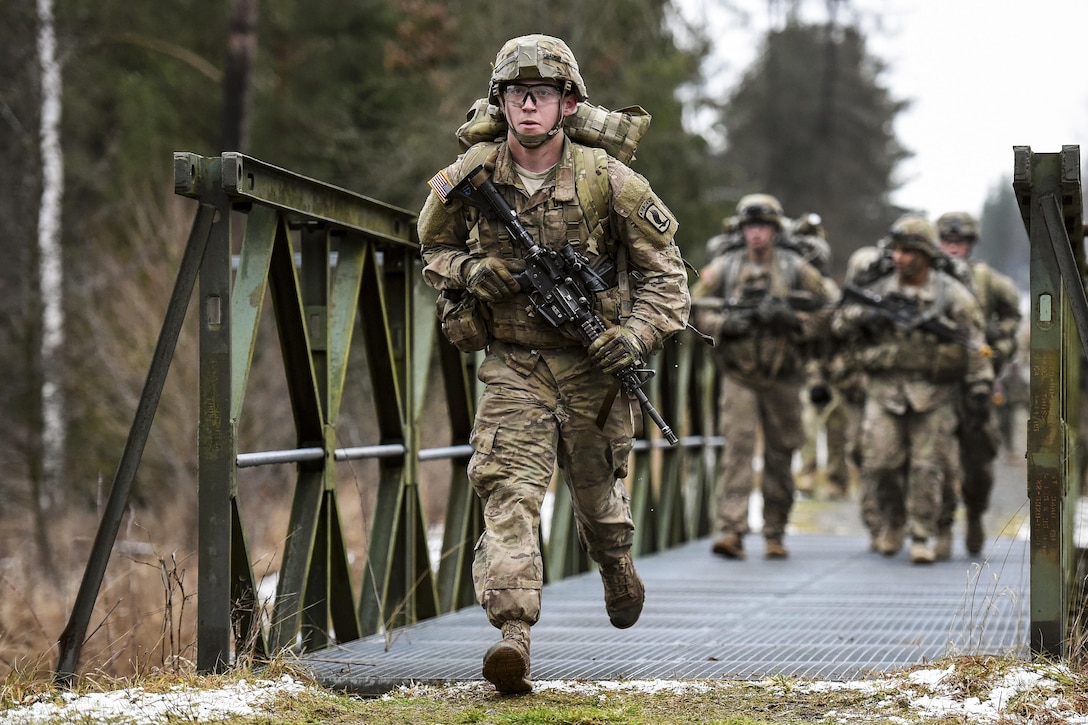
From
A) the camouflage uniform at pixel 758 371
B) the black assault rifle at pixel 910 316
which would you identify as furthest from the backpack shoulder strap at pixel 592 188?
the black assault rifle at pixel 910 316

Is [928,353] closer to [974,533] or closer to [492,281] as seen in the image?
[974,533]

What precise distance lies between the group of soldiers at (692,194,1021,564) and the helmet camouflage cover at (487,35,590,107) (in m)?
5.46

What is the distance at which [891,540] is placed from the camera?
11258 millimetres

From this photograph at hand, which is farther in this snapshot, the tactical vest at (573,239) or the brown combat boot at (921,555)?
the brown combat boot at (921,555)

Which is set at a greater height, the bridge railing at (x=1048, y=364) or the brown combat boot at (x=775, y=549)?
the bridge railing at (x=1048, y=364)

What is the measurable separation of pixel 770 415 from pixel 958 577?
1.92m

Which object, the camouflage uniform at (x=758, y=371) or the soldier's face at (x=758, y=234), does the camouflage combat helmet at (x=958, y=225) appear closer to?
the camouflage uniform at (x=758, y=371)

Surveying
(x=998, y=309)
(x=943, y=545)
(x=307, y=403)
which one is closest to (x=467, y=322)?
(x=307, y=403)

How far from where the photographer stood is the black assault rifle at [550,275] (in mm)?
5348

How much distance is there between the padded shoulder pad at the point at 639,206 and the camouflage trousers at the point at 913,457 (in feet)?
19.1

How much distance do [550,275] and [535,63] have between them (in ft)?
2.29

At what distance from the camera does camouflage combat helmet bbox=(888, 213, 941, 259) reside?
10.7m

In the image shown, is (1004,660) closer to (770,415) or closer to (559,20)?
(770,415)

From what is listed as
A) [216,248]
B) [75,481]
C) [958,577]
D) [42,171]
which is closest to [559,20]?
[42,171]
